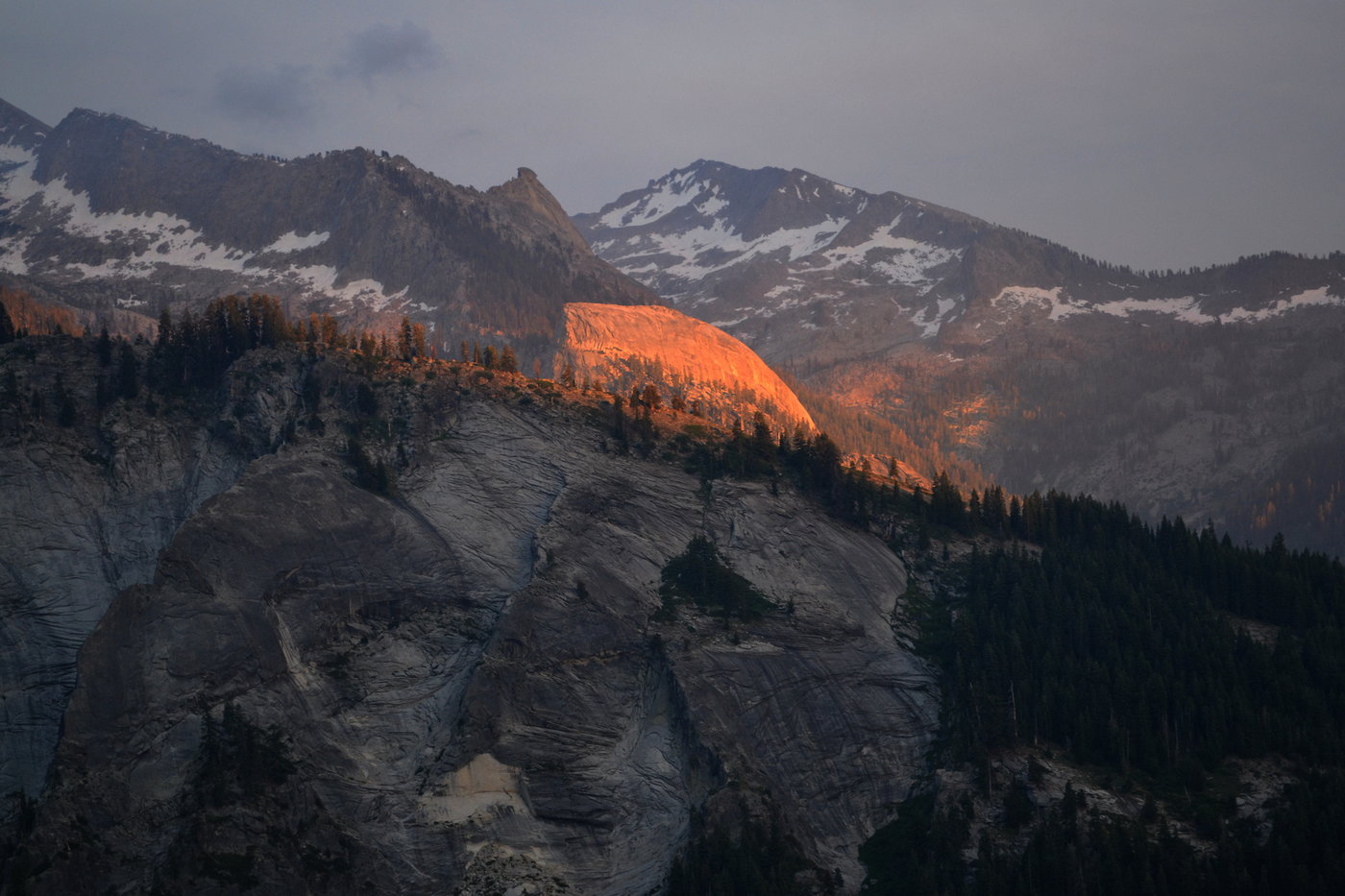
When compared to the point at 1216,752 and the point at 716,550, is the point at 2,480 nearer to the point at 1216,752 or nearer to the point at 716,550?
the point at 716,550

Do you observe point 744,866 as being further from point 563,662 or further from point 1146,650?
point 1146,650

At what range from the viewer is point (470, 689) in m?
131

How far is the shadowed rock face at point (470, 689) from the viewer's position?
117 meters

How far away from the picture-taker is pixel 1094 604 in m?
147

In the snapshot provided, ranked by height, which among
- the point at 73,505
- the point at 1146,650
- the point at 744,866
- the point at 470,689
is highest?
the point at 1146,650

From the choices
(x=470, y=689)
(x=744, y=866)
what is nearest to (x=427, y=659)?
(x=470, y=689)

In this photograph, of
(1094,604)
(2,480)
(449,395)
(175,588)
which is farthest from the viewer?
(449,395)

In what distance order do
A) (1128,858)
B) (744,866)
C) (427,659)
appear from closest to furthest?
1. (1128,858)
2. (744,866)
3. (427,659)

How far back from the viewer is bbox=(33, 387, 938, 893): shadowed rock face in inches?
4592

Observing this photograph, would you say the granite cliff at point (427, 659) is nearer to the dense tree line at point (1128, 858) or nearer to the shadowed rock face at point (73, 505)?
the shadowed rock face at point (73, 505)

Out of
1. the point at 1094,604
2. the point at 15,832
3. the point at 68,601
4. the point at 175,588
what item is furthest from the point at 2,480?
the point at 1094,604

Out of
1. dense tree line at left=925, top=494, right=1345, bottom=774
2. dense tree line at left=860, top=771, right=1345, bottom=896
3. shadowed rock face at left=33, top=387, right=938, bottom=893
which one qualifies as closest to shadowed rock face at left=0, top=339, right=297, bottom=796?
shadowed rock face at left=33, top=387, right=938, bottom=893

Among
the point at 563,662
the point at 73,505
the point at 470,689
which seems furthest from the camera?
the point at 73,505

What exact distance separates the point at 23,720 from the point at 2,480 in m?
26.4
